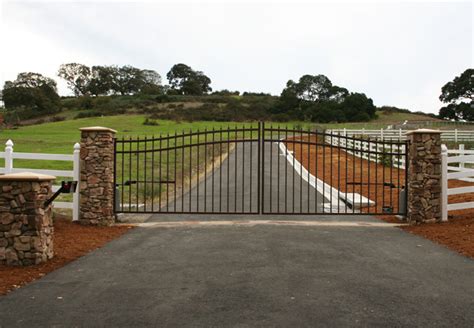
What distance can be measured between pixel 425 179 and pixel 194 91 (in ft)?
310

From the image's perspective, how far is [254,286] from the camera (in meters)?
4.63

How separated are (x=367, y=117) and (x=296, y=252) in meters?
65.2

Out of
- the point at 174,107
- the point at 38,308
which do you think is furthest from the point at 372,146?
the point at 174,107

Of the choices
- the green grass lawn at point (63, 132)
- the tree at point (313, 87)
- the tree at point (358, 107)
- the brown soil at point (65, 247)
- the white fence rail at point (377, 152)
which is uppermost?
the tree at point (313, 87)

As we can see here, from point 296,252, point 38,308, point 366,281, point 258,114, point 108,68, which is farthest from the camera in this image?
point 108,68

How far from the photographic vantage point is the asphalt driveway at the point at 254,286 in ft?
12.4

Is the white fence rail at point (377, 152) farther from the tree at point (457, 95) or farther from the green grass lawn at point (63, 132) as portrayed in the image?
the tree at point (457, 95)

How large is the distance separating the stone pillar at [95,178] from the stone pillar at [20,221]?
269cm

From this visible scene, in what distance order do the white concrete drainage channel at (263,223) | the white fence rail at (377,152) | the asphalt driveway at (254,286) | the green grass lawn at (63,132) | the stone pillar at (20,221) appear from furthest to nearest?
the green grass lawn at (63,132) < the white fence rail at (377,152) < the white concrete drainage channel at (263,223) < the stone pillar at (20,221) < the asphalt driveway at (254,286)

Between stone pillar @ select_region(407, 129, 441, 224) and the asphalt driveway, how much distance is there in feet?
4.87

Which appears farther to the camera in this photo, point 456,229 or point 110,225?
point 110,225

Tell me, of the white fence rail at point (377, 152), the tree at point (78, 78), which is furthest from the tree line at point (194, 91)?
the white fence rail at point (377, 152)

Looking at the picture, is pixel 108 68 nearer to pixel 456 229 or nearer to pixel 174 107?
pixel 174 107

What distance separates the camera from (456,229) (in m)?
7.74
